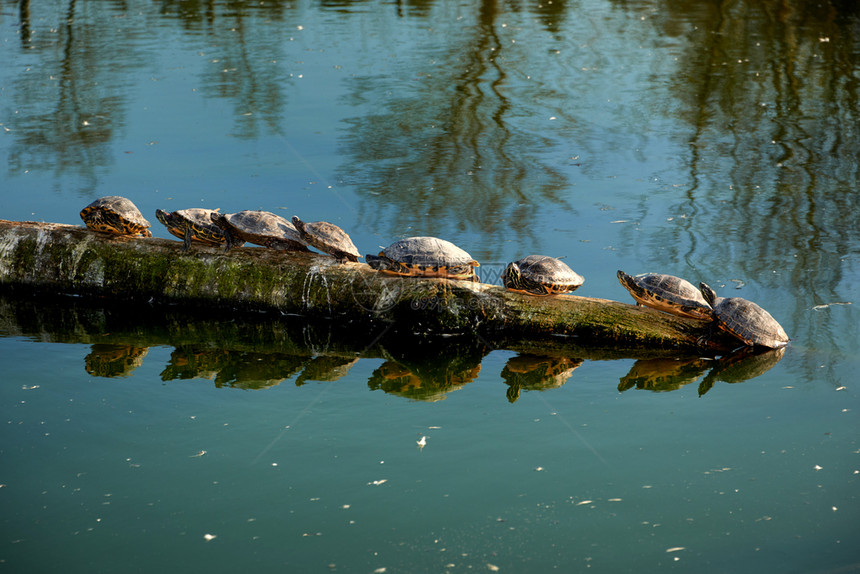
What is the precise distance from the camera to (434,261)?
6.89 meters

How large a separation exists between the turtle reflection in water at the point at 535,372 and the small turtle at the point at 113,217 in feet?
12.1

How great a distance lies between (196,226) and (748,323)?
187 inches

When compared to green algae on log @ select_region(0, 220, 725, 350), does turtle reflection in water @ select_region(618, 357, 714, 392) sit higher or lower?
lower

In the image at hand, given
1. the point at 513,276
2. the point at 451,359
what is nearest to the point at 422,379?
the point at 451,359

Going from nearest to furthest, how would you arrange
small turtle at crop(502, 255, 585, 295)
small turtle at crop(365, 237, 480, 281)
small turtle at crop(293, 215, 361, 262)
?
small turtle at crop(502, 255, 585, 295) < small turtle at crop(365, 237, 480, 281) < small turtle at crop(293, 215, 361, 262)

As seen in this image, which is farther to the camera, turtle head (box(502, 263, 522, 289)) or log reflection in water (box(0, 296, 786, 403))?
turtle head (box(502, 263, 522, 289))

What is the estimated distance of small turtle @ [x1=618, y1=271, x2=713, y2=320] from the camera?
21.7ft

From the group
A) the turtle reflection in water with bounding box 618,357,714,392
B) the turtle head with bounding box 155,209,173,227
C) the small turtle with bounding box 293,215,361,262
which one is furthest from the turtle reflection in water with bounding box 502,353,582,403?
the turtle head with bounding box 155,209,173,227

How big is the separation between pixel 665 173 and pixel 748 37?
982 centimetres

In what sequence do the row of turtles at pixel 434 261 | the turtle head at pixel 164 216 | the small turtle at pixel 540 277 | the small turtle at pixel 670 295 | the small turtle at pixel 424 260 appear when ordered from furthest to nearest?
the turtle head at pixel 164 216 → the small turtle at pixel 424 260 → the small turtle at pixel 540 277 → the small turtle at pixel 670 295 → the row of turtles at pixel 434 261

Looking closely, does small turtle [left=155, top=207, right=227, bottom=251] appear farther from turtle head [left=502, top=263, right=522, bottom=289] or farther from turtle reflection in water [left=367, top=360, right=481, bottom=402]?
turtle head [left=502, top=263, right=522, bottom=289]

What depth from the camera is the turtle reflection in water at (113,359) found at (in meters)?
6.40

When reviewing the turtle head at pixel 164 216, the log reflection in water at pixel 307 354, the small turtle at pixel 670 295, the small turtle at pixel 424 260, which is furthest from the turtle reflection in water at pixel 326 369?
the small turtle at pixel 670 295

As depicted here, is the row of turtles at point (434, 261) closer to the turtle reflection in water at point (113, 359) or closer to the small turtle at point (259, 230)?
the small turtle at point (259, 230)
